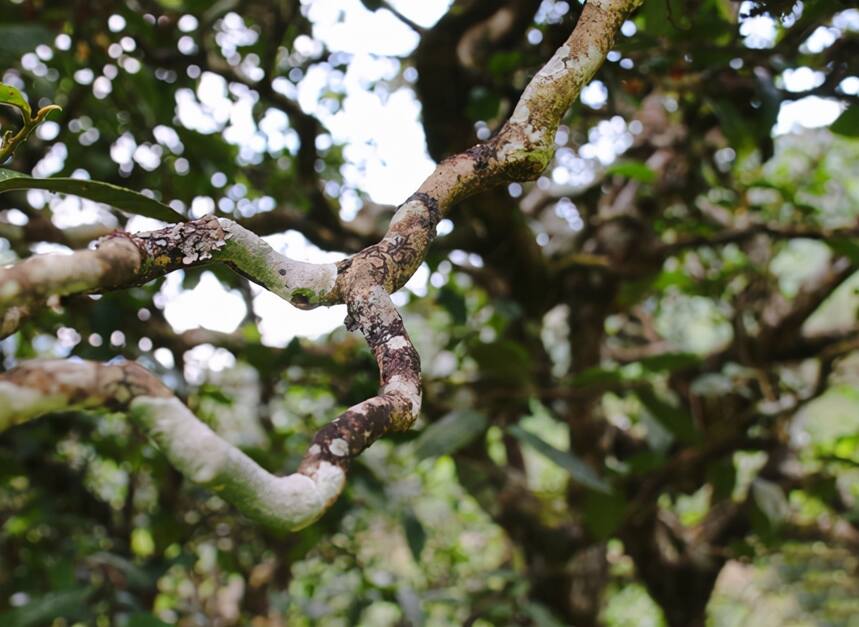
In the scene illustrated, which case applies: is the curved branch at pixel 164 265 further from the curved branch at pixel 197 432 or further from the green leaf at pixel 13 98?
the green leaf at pixel 13 98

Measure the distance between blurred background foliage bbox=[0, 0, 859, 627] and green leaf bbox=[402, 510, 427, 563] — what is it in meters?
0.02

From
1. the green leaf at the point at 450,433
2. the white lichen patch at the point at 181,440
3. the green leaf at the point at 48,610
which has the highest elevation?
the green leaf at the point at 48,610

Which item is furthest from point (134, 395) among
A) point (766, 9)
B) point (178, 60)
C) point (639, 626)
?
point (639, 626)

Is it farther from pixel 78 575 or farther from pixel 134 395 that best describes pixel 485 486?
pixel 134 395

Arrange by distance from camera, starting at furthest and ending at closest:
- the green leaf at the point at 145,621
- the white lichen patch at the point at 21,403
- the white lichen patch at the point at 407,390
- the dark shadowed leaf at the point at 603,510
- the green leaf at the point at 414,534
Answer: the dark shadowed leaf at the point at 603,510
the green leaf at the point at 414,534
the green leaf at the point at 145,621
the white lichen patch at the point at 407,390
the white lichen patch at the point at 21,403

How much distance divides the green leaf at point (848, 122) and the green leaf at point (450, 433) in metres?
0.66

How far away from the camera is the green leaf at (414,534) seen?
1.48m

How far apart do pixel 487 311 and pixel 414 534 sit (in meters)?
0.92

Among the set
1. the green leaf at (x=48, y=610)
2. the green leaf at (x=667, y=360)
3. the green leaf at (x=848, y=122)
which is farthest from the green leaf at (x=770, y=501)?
the green leaf at (x=48, y=610)

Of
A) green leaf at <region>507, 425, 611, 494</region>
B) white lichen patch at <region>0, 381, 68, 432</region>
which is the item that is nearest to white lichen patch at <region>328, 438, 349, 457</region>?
white lichen patch at <region>0, 381, 68, 432</region>

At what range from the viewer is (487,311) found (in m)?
2.32

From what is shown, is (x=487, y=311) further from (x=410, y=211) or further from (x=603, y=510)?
(x=410, y=211)

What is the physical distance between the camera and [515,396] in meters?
1.44

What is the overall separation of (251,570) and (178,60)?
1.36 m
